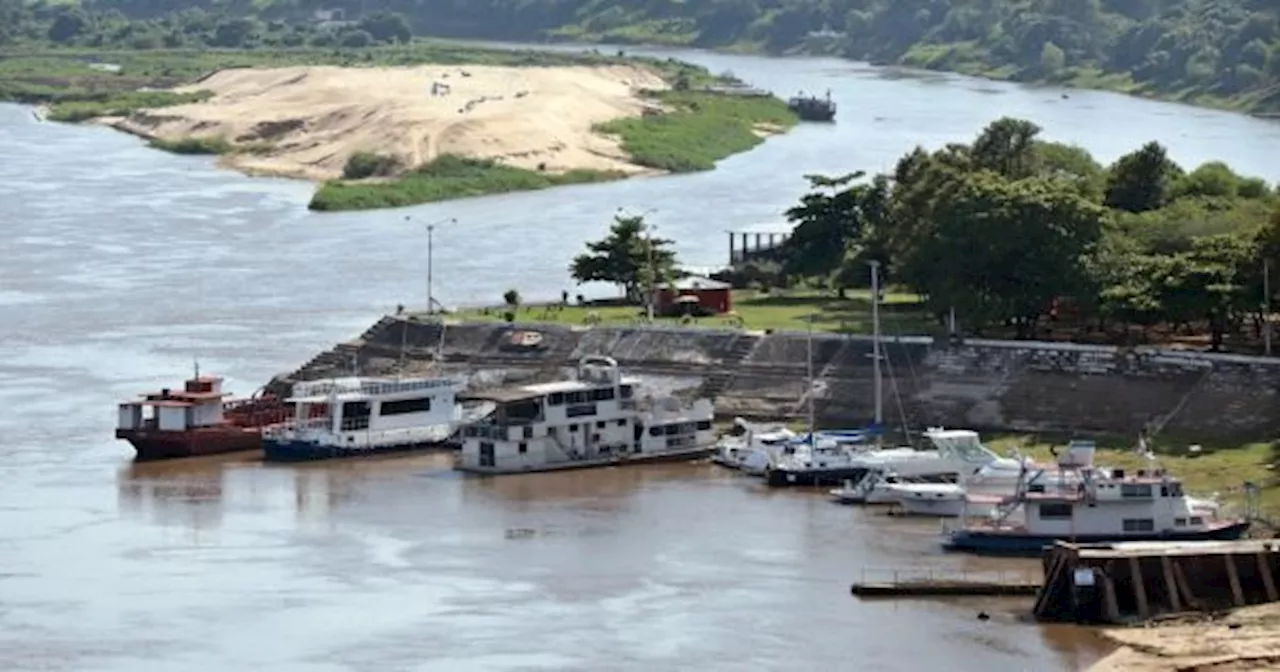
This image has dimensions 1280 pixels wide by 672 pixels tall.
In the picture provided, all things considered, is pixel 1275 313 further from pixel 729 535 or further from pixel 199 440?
pixel 199 440

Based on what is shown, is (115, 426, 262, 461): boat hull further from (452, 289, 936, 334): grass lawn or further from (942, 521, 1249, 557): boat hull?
(942, 521, 1249, 557): boat hull

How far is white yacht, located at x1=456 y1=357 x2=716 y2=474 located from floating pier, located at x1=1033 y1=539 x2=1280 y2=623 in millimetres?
15822

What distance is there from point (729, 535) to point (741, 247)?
1475 inches

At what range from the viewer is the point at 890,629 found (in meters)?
51.2

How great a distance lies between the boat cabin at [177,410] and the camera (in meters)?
69.1

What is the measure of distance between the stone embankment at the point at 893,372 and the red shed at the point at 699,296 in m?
3.53

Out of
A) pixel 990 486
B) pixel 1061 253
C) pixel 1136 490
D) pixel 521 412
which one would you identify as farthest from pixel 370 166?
pixel 1136 490

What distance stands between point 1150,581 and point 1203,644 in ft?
11.5

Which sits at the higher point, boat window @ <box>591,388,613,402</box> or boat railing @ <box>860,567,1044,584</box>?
boat window @ <box>591,388,613,402</box>

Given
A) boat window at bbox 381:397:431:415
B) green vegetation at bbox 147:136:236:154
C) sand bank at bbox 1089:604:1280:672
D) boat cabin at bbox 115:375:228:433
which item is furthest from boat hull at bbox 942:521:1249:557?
green vegetation at bbox 147:136:236:154

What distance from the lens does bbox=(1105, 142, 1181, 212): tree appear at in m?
82.2

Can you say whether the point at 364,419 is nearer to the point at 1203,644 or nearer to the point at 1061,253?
the point at 1061,253

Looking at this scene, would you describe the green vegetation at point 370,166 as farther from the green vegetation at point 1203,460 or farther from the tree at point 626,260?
the green vegetation at point 1203,460

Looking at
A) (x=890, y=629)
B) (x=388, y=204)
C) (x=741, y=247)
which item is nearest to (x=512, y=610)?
(x=890, y=629)
